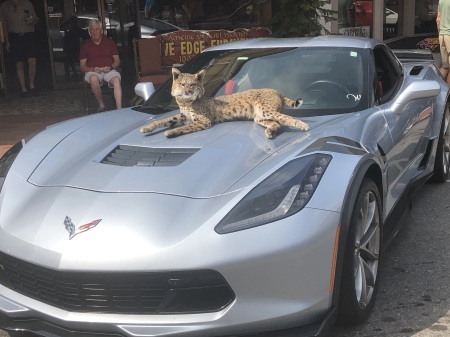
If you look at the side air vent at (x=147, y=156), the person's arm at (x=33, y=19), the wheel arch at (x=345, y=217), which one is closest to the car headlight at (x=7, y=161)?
the side air vent at (x=147, y=156)

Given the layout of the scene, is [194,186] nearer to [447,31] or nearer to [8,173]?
[8,173]

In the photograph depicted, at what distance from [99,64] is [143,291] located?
667 centimetres

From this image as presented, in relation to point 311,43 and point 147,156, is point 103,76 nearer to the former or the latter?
point 311,43

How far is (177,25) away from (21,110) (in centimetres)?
304

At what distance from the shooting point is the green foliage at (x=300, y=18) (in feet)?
28.6

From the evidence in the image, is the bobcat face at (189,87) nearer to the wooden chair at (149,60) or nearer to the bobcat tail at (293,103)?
the bobcat tail at (293,103)

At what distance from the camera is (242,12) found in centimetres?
1067

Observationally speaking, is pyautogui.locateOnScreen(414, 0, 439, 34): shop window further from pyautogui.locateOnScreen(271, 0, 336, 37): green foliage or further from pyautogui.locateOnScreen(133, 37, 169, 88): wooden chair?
pyautogui.locateOnScreen(133, 37, 169, 88): wooden chair

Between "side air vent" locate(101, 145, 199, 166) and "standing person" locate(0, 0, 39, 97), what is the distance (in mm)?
8307

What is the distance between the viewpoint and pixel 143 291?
105 inches

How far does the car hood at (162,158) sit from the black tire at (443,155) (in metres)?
2.25

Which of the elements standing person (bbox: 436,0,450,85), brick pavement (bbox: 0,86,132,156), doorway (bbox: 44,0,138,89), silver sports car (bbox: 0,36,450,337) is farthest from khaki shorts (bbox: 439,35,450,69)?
silver sports car (bbox: 0,36,450,337)

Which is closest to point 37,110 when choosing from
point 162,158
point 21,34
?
point 21,34

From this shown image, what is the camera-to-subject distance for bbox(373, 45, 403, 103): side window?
4.39 m
